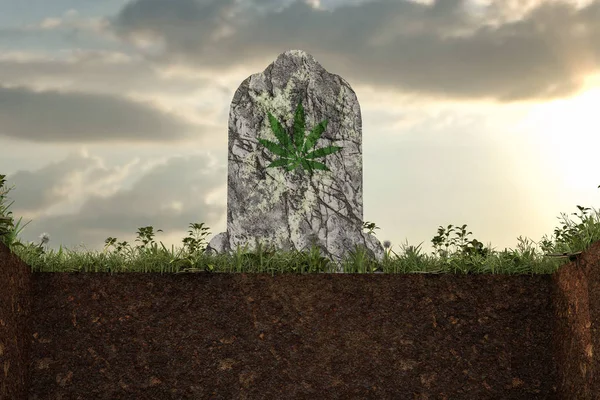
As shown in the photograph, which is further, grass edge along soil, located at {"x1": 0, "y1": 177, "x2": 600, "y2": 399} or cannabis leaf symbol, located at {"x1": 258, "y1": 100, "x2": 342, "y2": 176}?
cannabis leaf symbol, located at {"x1": 258, "y1": 100, "x2": 342, "y2": 176}

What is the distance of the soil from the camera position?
6852mm

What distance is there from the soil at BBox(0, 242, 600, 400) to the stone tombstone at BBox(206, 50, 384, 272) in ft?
7.51

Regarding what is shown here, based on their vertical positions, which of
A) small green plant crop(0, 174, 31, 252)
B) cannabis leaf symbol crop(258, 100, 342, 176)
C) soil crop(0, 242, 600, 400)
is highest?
cannabis leaf symbol crop(258, 100, 342, 176)

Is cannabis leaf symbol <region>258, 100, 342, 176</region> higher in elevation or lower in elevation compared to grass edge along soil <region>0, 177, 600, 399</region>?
higher

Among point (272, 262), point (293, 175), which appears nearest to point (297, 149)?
point (293, 175)

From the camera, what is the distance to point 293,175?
941 centimetres

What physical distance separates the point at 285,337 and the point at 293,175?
9.94 feet

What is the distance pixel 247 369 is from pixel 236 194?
10.1 ft

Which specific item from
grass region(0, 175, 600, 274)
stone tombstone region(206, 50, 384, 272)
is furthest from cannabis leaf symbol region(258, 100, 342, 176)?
grass region(0, 175, 600, 274)

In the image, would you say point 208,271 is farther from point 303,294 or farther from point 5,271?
point 5,271

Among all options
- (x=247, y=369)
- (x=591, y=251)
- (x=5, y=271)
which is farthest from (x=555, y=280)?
(x=5, y=271)

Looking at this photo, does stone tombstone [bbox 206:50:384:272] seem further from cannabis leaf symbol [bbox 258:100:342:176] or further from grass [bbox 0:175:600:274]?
grass [bbox 0:175:600:274]

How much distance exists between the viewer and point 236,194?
9383mm

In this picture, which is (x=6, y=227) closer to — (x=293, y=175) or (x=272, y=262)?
(x=272, y=262)
